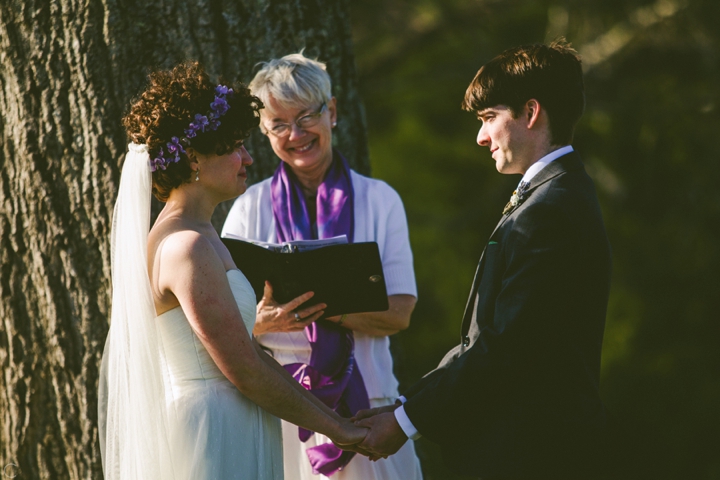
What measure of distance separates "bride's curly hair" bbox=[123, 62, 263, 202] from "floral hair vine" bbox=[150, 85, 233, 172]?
0.02 metres

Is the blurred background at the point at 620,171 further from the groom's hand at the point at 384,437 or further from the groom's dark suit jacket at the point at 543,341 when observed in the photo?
the groom's dark suit jacket at the point at 543,341

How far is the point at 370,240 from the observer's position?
350 cm

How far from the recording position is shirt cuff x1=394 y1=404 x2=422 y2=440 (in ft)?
9.87

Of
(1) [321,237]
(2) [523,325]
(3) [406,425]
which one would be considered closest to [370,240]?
(1) [321,237]

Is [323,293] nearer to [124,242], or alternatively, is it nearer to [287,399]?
[287,399]

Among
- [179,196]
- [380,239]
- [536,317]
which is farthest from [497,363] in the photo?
[179,196]

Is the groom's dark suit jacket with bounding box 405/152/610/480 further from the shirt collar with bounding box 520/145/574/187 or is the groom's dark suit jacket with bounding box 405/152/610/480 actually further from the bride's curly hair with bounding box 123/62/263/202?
the bride's curly hair with bounding box 123/62/263/202

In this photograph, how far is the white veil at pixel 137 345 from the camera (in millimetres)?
2773

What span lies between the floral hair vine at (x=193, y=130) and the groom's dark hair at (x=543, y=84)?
955mm

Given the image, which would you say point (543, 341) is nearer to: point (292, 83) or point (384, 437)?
point (384, 437)

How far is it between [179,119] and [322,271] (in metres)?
0.83

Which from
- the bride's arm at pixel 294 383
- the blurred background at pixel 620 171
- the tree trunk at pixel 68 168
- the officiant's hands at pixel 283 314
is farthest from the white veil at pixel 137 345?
the blurred background at pixel 620 171

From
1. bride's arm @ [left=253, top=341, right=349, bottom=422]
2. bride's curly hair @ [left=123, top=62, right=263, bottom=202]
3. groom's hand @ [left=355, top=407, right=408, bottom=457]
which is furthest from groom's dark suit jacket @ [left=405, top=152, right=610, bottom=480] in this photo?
bride's curly hair @ [left=123, top=62, right=263, bottom=202]

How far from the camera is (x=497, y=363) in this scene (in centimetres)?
279
